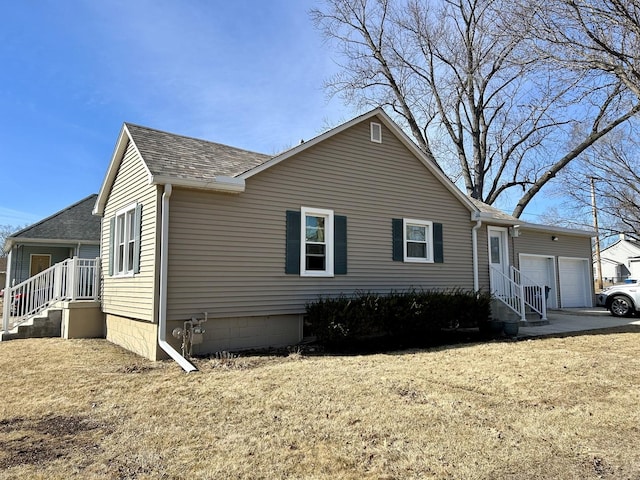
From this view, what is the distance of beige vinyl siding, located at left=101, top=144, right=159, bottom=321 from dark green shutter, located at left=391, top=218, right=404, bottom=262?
5.63m

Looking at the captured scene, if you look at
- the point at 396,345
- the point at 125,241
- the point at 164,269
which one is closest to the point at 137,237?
the point at 125,241

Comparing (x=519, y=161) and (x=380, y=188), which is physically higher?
(x=519, y=161)

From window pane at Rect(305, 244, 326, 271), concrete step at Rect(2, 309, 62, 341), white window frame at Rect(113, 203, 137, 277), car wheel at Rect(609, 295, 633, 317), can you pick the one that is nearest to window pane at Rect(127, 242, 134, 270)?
white window frame at Rect(113, 203, 137, 277)

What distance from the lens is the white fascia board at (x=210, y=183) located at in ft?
24.9

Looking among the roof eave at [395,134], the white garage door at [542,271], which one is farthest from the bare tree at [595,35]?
the white garage door at [542,271]

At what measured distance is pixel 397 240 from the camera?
427 inches

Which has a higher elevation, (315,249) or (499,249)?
(499,249)

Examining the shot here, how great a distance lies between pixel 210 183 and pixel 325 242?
2.93 meters

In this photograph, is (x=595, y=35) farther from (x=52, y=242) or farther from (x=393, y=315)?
(x=52, y=242)

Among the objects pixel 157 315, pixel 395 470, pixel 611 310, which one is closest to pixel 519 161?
pixel 611 310

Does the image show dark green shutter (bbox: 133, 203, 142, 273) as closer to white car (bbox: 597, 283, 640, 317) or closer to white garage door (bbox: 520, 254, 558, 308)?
white garage door (bbox: 520, 254, 558, 308)

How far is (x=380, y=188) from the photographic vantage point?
424 inches

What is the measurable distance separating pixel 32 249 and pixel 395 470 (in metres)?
20.2

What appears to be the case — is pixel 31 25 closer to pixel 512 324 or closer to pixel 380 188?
pixel 380 188
